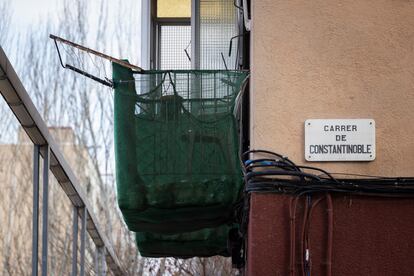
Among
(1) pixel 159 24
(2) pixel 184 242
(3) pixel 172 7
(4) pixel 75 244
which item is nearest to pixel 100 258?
(4) pixel 75 244

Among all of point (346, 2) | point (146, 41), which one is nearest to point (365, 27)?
point (346, 2)

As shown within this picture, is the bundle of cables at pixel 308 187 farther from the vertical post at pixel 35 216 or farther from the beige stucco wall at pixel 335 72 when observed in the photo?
the vertical post at pixel 35 216

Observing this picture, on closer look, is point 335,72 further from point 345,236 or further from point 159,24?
point 159,24

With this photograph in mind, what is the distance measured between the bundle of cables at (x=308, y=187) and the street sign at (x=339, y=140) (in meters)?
0.12

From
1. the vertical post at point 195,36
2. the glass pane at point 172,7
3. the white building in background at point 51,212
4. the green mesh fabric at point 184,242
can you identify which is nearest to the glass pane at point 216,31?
the vertical post at point 195,36

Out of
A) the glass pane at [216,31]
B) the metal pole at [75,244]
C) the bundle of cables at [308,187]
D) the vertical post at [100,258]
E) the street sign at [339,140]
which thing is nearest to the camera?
the bundle of cables at [308,187]

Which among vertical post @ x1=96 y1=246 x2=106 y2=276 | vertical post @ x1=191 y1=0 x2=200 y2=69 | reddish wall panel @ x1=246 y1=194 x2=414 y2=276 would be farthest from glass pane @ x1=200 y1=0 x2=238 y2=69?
vertical post @ x1=96 y1=246 x2=106 y2=276

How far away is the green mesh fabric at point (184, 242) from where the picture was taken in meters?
7.54

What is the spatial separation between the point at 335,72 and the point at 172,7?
4795mm

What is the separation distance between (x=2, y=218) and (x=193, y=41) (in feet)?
43.5

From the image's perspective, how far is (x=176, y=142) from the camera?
20.7 ft

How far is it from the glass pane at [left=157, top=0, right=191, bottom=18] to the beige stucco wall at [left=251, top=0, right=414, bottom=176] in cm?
440

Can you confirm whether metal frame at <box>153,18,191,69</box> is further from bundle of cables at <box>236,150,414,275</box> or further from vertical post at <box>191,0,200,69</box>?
bundle of cables at <box>236,150,414,275</box>

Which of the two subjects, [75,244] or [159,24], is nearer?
[159,24]
